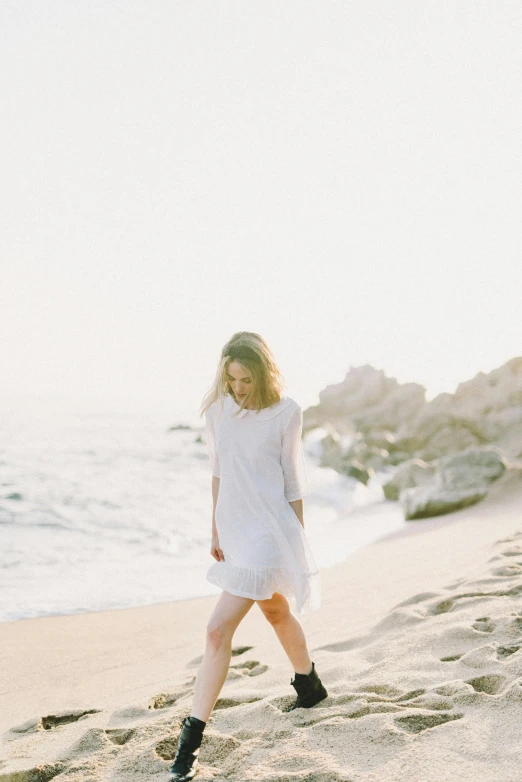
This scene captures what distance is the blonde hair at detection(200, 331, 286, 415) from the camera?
337cm

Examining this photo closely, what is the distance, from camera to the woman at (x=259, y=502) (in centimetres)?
323

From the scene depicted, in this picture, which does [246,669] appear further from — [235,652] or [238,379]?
[238,379]

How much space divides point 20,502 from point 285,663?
8704 millimetres

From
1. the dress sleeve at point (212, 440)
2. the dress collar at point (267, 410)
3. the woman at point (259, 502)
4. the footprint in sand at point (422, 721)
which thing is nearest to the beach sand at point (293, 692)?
the footprint in sand at point (422, 721)

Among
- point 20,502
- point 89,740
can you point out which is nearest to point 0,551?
point 20,502

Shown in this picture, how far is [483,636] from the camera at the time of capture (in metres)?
4.05

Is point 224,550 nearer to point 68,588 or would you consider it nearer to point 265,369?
point 265,369

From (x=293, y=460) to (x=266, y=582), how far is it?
0.59m

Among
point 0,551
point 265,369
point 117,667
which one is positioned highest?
point 265,369

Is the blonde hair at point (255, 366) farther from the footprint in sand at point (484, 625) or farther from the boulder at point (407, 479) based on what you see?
the boulder at point (407, 479)

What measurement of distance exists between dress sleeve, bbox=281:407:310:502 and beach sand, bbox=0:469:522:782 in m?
1.03

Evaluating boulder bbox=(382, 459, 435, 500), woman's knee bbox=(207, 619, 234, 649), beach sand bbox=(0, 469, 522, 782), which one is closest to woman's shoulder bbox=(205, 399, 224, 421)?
woman's knee bbox=(207, 619, 234, 649)

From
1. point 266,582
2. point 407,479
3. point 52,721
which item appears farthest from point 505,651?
point 407,479

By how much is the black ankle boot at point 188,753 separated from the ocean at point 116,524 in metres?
4.24
